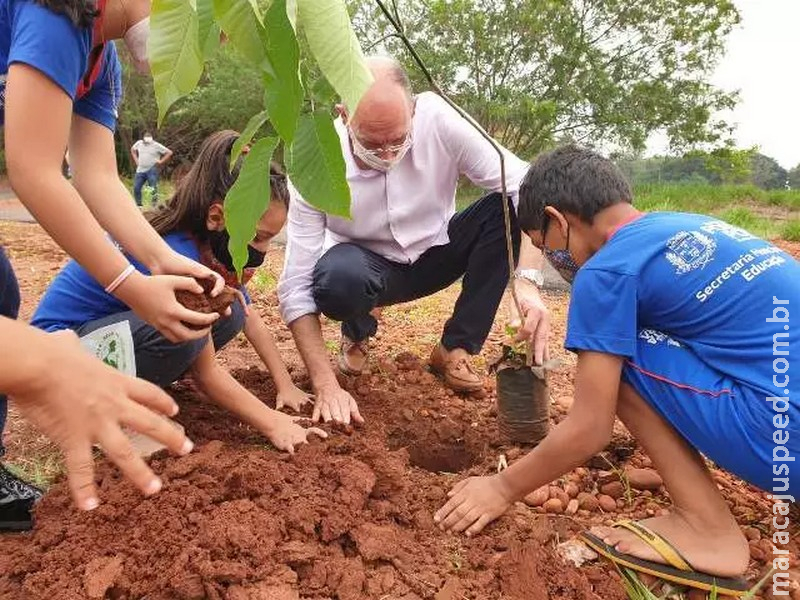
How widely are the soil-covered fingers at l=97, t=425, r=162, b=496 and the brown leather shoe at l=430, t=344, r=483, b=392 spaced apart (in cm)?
181

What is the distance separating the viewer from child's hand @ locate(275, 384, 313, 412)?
213 centimetres

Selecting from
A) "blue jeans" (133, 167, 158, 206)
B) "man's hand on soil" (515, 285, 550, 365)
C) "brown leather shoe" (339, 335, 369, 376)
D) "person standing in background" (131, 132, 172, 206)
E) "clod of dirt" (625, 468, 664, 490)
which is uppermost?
"man's hand on soil" (515, 285, 550, 365)

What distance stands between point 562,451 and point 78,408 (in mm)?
1057

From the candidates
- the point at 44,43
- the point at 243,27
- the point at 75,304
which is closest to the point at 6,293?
the point at 75,304

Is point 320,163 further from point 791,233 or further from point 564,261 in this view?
point 791,233

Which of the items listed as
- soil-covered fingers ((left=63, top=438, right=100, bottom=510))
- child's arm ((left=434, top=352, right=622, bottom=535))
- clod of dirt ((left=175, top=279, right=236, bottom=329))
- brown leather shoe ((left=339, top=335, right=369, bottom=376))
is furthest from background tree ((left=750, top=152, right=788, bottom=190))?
soil-covered fingers ((left=63, top=438, right=100, bottom=510))

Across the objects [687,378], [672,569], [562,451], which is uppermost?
[687,378]

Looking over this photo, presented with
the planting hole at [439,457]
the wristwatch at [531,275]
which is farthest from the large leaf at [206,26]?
the wristwatch at [531,275]

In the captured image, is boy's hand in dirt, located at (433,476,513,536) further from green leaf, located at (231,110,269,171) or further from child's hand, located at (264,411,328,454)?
green leaf, located at (231,110,269,171)

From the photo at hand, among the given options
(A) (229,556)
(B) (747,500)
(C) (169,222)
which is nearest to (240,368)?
(C) (169,222)

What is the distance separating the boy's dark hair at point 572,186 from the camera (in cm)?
167

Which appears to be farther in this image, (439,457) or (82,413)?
(439,457)

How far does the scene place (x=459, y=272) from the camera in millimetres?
2738

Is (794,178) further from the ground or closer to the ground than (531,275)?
closer to the ground
